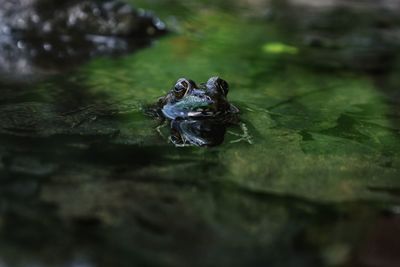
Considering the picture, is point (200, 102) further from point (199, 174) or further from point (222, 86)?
point (199, 174)

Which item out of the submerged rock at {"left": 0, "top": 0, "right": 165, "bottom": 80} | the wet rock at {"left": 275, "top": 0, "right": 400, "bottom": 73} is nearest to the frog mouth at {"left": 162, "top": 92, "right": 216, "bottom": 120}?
the wet rock at {"left": 275, "top": 0, "right": 400, "bottom": 73}

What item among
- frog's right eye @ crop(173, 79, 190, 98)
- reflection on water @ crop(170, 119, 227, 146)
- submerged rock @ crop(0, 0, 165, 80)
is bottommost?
submerged rock @ crop(0, 0, 165, 80)

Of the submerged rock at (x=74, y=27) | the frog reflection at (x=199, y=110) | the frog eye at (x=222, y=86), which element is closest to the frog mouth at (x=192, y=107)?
the frog reflection at (x=199, y=110)

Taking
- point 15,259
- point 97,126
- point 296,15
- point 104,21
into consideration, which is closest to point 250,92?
point 97,126

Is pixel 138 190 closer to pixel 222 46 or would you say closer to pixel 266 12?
pixel 222 46

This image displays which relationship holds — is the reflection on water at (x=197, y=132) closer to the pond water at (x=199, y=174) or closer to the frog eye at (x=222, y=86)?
the pond water at (x=199, y=174)

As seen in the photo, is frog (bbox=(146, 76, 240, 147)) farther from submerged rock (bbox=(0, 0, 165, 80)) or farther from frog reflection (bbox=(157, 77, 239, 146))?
submerged rock (bbox=(0, 0, 165, 80))
